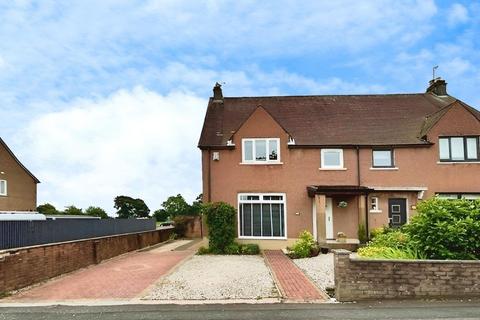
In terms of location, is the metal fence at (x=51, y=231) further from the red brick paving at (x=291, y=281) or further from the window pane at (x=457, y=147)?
the window pane at (x=457, y=147)

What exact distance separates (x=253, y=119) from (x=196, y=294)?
557 inches

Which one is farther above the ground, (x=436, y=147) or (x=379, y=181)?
(x=436, y=147)

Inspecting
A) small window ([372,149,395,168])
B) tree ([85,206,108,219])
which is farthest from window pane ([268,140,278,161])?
tree ([85,206,108,219])

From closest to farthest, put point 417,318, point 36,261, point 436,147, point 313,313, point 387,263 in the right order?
point 417,318 → point 313,313 → point 387,263 → point 36,261 → point 436,147

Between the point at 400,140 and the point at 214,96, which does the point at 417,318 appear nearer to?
the point at 400,140

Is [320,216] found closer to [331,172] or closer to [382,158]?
[331,172]

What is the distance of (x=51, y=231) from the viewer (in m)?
17.4

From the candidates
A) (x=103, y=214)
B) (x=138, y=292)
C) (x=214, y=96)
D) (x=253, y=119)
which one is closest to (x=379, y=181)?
(x=253, y=119)

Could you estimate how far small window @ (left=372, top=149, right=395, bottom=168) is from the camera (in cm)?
2570

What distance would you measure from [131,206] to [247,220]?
6324 cm

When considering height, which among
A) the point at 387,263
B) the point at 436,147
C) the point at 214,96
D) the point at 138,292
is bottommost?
the point at 138,292

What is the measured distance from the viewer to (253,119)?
25.4 meters

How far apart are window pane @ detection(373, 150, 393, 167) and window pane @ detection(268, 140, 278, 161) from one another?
540cm

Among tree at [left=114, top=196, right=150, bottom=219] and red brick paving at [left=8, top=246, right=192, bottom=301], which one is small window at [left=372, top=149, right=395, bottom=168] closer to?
red brick paving at [left=8, top=246, right=192, bottom=301]
